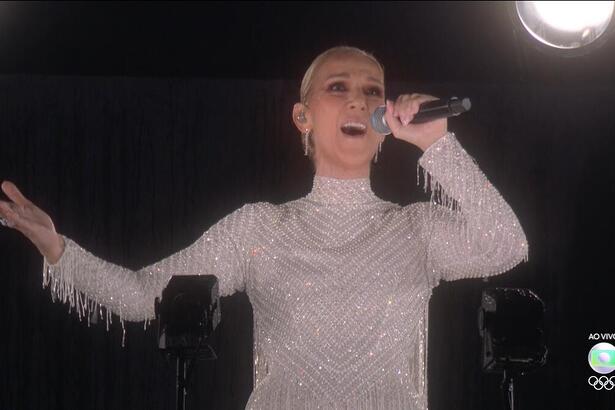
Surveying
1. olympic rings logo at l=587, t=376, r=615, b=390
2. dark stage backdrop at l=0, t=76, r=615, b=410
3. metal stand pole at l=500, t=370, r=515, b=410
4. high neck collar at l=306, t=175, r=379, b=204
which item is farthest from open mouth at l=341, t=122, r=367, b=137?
olympic rings logo at l=587, t=376, r=615, b=390

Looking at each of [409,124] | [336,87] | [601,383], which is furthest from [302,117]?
[601,383]

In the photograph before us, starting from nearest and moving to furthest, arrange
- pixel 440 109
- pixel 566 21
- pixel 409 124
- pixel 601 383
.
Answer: pixel 440 109 → pixel 409 124 → pixel 566 21 → pixel 601 383

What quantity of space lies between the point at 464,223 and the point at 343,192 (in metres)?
0.31

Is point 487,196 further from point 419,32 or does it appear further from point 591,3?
→ point 419,32

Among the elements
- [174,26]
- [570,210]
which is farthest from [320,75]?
[570,210]

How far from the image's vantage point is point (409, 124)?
1.90 m

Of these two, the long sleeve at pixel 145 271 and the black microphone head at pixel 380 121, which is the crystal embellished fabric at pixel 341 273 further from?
the black microphone head at pixel 380 121

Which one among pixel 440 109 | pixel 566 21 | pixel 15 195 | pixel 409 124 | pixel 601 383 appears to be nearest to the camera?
pixel 440 109

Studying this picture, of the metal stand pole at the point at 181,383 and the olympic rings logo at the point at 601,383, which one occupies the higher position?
the olympic rings logo at the point at 601,383

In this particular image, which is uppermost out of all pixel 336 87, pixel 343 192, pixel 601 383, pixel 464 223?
pixel 336 87

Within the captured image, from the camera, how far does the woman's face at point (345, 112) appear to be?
7.32 ft

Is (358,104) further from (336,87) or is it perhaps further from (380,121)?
(380,121)

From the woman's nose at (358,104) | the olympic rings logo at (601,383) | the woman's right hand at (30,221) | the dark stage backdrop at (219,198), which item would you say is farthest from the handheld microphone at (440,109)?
the olympic rings logo at (601,383)

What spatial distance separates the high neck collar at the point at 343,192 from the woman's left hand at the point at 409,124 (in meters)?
0.29
